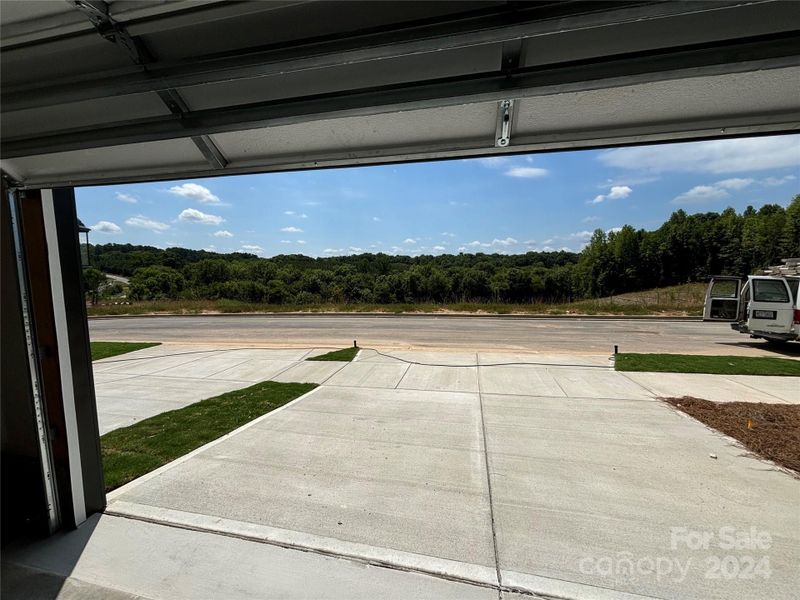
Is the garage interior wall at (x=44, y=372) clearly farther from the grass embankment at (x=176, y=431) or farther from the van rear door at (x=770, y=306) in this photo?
the van rear door at (x=770, y=306)

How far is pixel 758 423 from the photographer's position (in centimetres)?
442

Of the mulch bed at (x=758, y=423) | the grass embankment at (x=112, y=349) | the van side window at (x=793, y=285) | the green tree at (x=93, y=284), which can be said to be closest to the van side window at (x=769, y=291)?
the van side window at (x=793, y=285)

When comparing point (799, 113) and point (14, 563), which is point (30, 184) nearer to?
point (14, 563)

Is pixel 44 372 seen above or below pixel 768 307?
above

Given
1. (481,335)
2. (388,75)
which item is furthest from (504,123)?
(481,335)

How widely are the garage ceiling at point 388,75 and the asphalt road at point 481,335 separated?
32.5 feet

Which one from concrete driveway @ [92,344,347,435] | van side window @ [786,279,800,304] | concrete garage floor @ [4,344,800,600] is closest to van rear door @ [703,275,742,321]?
van side window @ [786,279,800,304]

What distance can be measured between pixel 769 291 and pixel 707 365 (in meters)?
4.06

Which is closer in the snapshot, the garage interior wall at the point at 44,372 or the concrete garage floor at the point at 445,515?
the concrete garage floor at the point at 445,515

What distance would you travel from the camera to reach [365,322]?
63.6ft

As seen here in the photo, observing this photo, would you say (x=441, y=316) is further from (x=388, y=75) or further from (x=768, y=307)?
(x=388, y=75)

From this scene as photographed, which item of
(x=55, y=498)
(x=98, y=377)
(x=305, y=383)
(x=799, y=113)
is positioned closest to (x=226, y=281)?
(x=98, y=377)

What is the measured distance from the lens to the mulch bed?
3684 millimetres

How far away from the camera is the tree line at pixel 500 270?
123 ft
